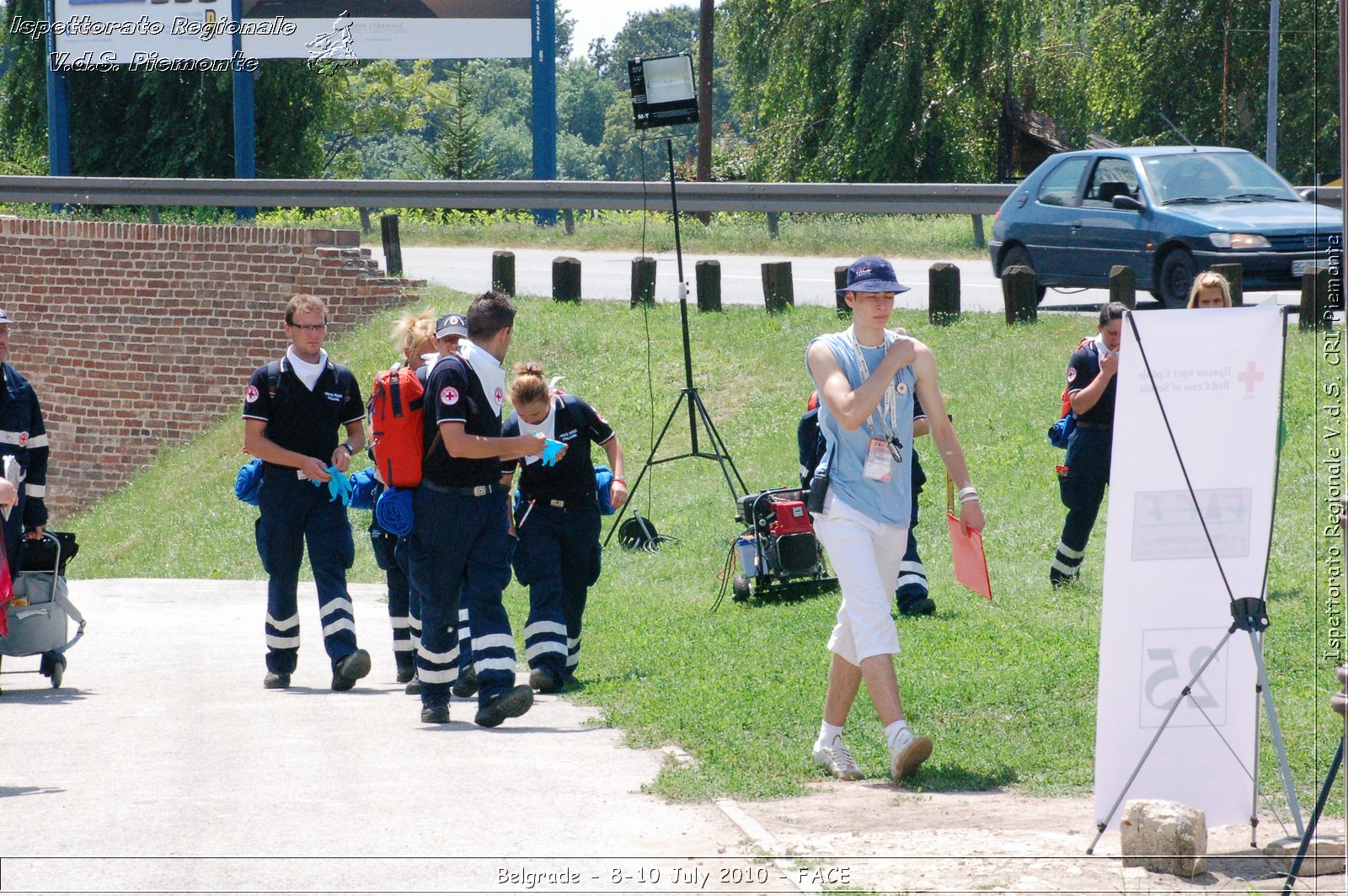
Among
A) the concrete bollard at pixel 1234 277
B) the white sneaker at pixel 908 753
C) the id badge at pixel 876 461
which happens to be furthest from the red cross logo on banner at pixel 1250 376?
the concrete bollard at pixel 1234 277

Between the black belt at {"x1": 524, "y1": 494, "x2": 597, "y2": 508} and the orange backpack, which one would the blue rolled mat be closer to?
the orange backpack

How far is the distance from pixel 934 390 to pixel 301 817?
2.83 m

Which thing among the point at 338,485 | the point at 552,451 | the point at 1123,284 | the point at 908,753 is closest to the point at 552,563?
the point at 552,451

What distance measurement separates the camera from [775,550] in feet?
32.7

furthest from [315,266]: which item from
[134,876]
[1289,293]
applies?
[134,876]

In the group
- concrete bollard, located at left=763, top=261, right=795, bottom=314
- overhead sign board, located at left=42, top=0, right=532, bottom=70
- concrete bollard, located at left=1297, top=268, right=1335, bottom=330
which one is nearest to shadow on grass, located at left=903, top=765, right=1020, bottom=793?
concrete bollard, located at left=1297, top=268, right=1335, bottom=330

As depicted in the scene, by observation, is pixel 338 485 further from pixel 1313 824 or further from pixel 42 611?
pixel 1313 824

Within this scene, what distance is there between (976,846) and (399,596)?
167 inches

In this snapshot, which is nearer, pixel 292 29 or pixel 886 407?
pixel 886 407

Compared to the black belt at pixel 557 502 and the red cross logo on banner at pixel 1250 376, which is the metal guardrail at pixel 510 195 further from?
the red cross logo on banner at pixel 1250 376

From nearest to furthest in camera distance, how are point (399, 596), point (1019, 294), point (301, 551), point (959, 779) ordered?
point (959, 779), point (301, 551), point (399, 596), point (1019, 294)

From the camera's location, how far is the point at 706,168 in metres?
38.5

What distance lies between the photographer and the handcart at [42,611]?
8703 mm

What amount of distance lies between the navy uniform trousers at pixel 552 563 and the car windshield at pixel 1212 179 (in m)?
9.30
